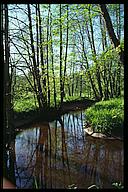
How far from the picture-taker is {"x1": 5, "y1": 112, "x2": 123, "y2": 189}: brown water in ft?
16.7

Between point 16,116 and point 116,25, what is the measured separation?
8.12 meters

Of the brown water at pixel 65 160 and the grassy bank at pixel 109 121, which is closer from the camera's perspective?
the brown water at pixel 65 160

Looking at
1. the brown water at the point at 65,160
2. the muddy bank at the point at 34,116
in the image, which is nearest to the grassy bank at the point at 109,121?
the brown water at the point at 65,160

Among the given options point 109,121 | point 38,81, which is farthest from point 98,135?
point 38,81

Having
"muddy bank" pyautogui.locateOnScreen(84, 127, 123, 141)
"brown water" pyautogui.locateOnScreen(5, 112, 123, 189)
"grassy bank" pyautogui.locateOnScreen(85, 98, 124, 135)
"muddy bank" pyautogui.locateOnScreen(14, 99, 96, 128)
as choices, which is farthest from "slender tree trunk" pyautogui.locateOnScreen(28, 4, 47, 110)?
"grassy bank" pyautogui.locateOnScreen(85, 98, 124, 135)

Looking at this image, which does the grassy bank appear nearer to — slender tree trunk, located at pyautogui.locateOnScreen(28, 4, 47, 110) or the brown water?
the brown water

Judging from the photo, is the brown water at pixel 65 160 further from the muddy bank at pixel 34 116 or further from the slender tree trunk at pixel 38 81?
the slender tree trunk at pixel 38 81

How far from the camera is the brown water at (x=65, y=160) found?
5.08 meters

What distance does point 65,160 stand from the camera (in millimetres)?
6414

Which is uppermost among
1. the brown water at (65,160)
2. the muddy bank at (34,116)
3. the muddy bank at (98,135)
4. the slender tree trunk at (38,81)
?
the slender tree trunk at (38,81)

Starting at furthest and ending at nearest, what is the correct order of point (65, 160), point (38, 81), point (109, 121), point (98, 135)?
point (38, 81), point (98, 135), point (109, 121), point (65, 160)

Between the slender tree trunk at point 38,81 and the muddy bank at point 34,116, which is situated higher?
the slender tree trunk at point 38,81

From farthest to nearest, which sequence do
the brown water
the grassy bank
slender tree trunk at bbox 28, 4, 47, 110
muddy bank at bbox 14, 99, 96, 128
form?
slender tree trunk at bbox 28, 4, 47, 110, muddy bank at bbox 14, 99, 96, 128, the grassy bank, the brown water

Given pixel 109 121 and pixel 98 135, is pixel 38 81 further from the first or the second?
pixel 109 121
